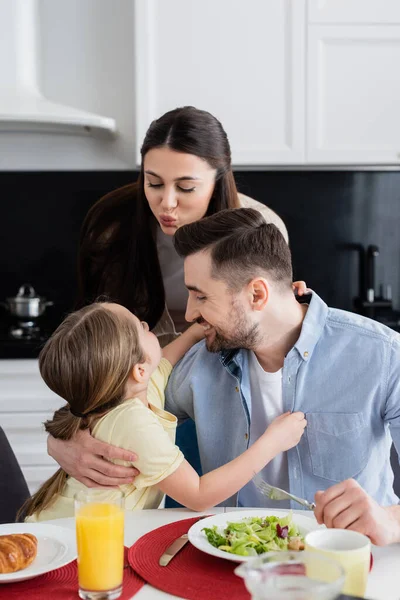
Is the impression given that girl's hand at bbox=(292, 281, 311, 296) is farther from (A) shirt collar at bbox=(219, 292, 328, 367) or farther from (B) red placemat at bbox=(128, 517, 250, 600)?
(B) red placemat at bbox=(128, 517, 250, 600)

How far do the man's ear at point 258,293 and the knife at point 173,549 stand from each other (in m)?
0.51

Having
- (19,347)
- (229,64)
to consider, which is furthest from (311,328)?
(229,64)

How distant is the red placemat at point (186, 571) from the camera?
1.11m

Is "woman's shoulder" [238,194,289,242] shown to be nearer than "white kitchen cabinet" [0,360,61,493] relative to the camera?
Yes

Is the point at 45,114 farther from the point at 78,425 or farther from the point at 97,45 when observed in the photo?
the point at 78,425

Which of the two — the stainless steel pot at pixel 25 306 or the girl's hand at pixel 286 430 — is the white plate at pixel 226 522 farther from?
the stainless steel pot at pixel 25 306

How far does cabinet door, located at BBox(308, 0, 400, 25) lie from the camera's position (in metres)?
3.17

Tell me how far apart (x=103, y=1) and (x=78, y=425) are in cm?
247

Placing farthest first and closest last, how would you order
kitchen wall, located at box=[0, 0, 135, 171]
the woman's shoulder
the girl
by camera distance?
kitchen wall, located at box=[0, 0, 135, 171] < the woman's shoulder < the girl

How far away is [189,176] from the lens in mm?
2021

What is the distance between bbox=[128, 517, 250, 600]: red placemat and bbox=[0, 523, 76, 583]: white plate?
0.10 meters

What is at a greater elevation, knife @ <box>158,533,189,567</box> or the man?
the man

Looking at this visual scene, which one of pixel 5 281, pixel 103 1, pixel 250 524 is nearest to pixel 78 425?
pixel 250 524

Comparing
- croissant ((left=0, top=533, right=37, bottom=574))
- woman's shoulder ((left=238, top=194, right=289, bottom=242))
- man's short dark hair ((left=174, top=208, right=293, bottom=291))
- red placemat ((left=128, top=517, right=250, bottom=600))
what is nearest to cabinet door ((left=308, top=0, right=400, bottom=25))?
woman's shoulder ((left=238, top=194, right=289, bottom=242))
